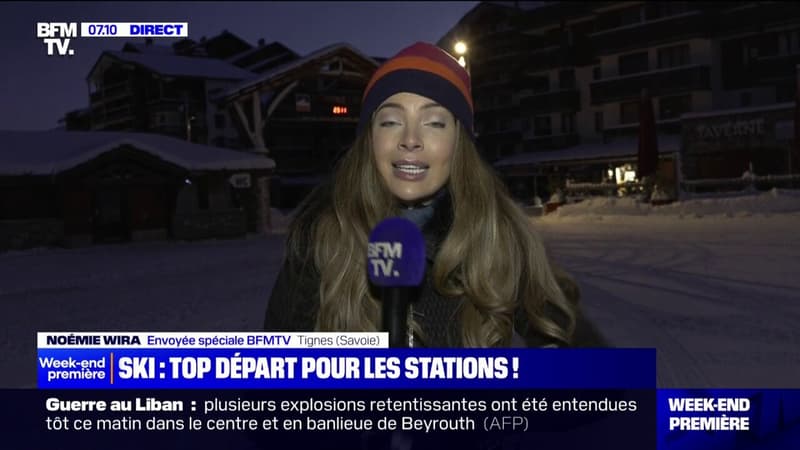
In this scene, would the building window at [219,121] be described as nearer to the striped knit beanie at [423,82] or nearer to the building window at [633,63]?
the building window at [633,63]

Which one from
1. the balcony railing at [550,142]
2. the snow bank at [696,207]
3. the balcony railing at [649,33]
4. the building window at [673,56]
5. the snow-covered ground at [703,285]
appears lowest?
the snow-covered ground at [703,285]

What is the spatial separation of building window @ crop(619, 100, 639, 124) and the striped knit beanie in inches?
1379

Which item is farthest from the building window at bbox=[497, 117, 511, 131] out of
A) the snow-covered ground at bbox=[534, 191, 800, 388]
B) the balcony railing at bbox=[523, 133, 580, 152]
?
the snow-covered ground at bbox=[534, 191, 800, 388]

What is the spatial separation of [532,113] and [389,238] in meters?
38.9

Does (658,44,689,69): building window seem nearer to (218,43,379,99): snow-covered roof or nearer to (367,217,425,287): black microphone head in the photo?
(218,43,379,99): snow-covered roof

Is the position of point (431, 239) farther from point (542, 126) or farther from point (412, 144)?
point (542, 126)

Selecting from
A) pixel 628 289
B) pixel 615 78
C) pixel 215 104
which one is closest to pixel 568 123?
pixel 615 78

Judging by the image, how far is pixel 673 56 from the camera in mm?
33344

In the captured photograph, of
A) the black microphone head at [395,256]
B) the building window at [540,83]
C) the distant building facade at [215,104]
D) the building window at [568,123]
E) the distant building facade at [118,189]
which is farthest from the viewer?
the building window at [540,83]

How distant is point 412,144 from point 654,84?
33856 millimetres

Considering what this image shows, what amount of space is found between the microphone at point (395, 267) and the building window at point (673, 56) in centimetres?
3469

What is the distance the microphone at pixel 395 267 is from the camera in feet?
4.60

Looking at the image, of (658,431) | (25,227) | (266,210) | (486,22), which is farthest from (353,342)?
(486,22)

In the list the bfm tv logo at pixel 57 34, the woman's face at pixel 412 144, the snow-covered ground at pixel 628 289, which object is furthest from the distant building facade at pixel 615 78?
the woman's face at pixel 412 144
